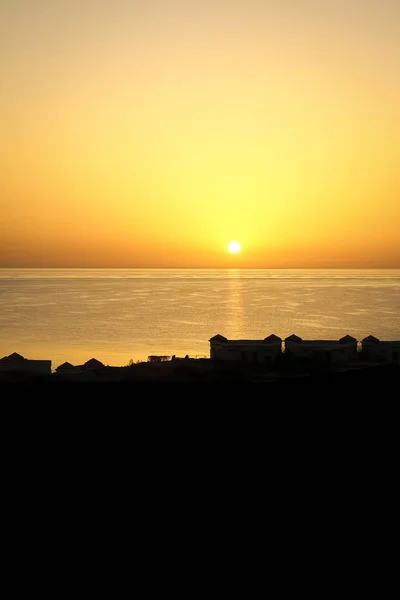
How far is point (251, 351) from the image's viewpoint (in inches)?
1299

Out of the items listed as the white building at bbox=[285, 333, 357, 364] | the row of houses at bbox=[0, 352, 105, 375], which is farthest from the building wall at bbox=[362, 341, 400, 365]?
the row of houses at bbox=[0, 352, 105, 375]

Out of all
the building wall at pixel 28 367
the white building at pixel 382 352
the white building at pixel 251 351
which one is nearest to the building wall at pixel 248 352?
the white building at pixel 251 351

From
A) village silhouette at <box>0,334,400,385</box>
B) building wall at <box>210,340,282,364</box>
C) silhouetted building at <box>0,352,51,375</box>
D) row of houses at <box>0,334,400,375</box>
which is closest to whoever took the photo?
village silhouette at <box>0,334,400,385</box>

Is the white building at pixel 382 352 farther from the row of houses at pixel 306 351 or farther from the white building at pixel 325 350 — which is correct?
the white building at pixel 325 350

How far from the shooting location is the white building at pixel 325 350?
30922 millimetres

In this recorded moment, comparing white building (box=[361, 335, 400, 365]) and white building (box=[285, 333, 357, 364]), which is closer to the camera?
white building (box=[285, 333, 357, 364])

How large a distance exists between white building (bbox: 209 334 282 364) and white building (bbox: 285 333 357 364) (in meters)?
0.74

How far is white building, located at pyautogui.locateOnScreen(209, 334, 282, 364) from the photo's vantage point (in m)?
32.4

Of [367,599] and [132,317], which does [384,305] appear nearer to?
[132,317]

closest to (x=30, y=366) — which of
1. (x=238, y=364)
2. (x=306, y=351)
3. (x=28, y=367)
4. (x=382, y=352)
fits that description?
(x=28, y=367)

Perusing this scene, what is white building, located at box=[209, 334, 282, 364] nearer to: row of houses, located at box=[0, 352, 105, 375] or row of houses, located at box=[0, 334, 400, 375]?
row of houses, located at box=[0, 334, 400, 375]

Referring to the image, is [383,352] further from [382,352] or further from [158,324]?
[158,324]

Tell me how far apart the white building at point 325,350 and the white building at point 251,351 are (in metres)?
0.74

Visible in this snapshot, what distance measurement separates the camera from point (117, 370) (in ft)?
84.1
